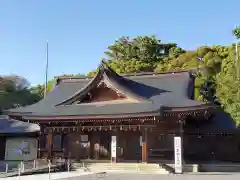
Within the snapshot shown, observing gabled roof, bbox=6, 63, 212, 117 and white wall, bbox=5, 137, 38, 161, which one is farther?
white wall, bbox=5, 137, 38, 161

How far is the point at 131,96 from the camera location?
23.0m

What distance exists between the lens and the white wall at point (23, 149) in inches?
1062

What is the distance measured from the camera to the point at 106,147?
23703 millimetres

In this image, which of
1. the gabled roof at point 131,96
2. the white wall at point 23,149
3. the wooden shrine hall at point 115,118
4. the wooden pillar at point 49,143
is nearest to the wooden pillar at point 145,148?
the wooden shrine hall at point 115,118

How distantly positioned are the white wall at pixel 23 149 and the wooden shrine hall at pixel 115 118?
9.17ft

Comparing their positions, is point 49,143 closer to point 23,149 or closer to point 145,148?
point 23,149

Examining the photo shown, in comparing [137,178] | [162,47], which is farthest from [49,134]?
[162,47]

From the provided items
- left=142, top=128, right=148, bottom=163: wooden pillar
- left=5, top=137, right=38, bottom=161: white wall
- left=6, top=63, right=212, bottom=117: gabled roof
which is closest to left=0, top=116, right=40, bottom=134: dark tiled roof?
left=5, top=137, right=38, bottom=161: white wall

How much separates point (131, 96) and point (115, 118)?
2.75 m

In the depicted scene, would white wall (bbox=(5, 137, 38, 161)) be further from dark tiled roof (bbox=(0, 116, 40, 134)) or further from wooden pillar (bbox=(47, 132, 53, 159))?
wooden pillar (bbox=(47, 132, 53, 159))

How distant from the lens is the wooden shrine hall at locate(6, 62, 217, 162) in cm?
2078

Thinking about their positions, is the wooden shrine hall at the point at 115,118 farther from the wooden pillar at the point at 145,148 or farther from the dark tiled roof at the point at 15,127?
the dark tiled roof at the point at 15,127

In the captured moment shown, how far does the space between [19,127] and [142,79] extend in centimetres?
1122

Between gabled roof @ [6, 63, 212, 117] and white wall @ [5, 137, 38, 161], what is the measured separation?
3466 millimetres
